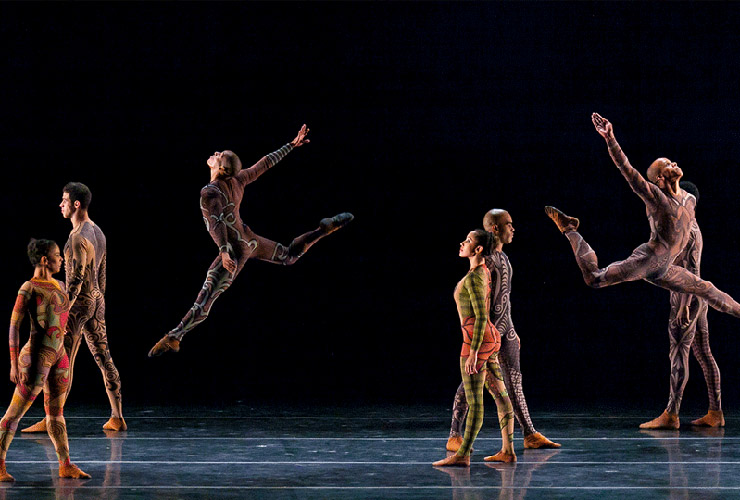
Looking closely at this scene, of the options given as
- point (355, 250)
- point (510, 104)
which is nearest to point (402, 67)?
point (510, 104)

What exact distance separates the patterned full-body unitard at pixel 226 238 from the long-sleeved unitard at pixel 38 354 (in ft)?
5.14

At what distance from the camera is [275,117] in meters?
9.26

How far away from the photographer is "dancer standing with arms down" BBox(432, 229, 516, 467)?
5.66 meters

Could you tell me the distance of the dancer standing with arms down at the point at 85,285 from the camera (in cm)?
671

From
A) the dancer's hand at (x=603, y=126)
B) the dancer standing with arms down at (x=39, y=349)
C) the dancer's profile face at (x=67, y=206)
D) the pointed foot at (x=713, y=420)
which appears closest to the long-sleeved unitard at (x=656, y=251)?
the dancer's hand at (x=603, y=126)

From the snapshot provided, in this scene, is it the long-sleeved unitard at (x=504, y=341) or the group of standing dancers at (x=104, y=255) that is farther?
the group of standing dancers at (x=104, y=255)

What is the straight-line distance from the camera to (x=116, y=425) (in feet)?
23.6

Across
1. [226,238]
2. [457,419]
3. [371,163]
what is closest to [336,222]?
[226,238]

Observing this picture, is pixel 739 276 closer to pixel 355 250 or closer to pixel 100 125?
pixel 355 250

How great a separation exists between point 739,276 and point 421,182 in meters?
2.72

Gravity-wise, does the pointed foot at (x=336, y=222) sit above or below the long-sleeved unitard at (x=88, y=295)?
above

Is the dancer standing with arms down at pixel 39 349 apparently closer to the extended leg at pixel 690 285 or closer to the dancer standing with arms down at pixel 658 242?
the dancer standing with arms down at pixel 658 242

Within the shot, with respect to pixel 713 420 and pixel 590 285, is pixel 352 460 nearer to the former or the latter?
pixel 590 285

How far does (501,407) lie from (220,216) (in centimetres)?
225
